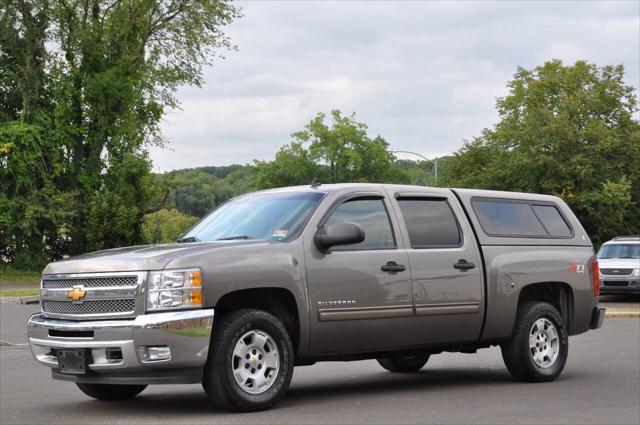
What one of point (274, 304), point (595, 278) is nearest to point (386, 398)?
point (274, 304)

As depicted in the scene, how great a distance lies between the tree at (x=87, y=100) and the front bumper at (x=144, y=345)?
36876 millimetres

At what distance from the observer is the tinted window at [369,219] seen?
9.85 meters

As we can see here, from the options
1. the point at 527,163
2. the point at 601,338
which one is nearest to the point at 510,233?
the point at 601,338

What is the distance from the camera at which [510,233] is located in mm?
11258

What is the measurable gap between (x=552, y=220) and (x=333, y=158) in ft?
302

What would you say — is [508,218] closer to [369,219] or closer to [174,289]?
[369,219]

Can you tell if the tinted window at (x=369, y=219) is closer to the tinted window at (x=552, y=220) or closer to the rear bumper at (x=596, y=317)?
the tinted window at (x=552, y=220)

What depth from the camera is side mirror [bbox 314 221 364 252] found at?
9.24 m

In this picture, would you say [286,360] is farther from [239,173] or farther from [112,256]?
[239,173]

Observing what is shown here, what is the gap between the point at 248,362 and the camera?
8.80 meters

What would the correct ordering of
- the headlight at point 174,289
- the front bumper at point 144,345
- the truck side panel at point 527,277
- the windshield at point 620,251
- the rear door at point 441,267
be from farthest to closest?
1. the windshield at point 620,251
2. the truck side panel at point 527,277
3. the rear door at point 441,267
4. the headlight at point 174,289
5. the front bumper at point 144,345

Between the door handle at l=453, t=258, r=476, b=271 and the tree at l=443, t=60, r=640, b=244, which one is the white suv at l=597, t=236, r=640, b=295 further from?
the tree at l=443, t=60, r=640, b=244

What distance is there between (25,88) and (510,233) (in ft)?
125

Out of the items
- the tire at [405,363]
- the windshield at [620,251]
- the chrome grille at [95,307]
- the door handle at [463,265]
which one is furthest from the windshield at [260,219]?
the windshield at [620,251]
